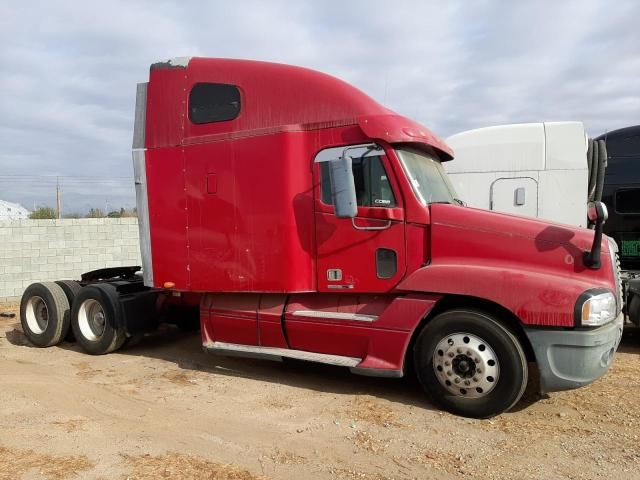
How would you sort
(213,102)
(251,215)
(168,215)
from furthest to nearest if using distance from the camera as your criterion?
(168,215) → (213,102) → (251,215)

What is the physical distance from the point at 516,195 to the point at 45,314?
757cm

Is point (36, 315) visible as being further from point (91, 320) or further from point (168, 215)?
point (168, 215)

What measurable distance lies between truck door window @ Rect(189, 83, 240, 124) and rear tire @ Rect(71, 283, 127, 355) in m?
2.76

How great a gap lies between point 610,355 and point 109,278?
6.91 meters

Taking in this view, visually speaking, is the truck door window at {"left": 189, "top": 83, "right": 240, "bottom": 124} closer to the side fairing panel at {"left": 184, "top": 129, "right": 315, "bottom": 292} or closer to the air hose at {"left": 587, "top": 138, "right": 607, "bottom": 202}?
the side fairing panel at {"left": 184, "top": 129, "right": 315, "bottom": 292}

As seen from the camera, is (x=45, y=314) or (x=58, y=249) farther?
(x=58, y=249)

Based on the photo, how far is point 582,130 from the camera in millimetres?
8594

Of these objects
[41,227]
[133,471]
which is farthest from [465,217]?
[41,227]

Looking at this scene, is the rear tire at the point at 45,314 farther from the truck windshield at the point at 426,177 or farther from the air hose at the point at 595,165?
the air hose at the point at 595,165

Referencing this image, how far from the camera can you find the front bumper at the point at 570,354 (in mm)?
4430

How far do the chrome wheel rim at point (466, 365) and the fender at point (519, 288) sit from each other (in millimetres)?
413

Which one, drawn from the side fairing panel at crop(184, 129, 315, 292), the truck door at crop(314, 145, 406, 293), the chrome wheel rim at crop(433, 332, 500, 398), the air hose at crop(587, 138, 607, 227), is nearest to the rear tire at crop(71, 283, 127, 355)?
the side fairing panel at crop(184, 129, 315, 292)

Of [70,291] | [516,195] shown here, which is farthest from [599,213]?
[70,291]

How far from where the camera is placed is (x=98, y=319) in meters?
7.35
